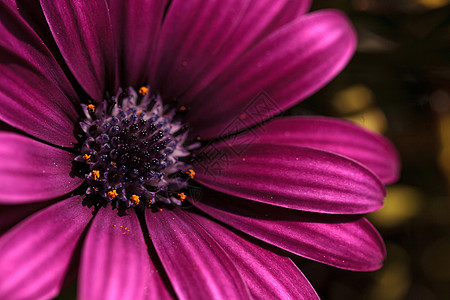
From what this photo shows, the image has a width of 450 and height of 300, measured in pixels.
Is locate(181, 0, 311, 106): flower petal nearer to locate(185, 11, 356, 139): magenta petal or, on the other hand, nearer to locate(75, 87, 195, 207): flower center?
locate(185, 11, 356, 139): magenta petal

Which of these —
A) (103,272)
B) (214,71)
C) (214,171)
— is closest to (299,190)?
(214,171)

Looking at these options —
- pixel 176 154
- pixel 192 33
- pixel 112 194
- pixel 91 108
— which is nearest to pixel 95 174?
pixel 112 194

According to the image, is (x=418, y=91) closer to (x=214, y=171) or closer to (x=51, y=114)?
(x=214, y=171)

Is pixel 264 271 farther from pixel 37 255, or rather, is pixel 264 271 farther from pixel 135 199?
pixel 37 255

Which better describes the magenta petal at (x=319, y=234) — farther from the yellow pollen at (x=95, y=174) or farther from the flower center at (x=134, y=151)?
the yellow pollen at (x=95, y=174)

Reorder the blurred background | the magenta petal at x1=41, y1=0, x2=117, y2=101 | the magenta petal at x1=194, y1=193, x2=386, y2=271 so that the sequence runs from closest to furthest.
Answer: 1. the magenta petal at x1=41, y1=0, x2=117, y2=101
2. the magenta petal at x1=194, y1=193, x2=386, y2=271
3. the blurred background

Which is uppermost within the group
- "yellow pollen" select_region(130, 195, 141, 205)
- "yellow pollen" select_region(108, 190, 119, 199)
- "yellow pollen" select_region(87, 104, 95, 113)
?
"yellow pollen" select_region(87, 104, 95, 113)

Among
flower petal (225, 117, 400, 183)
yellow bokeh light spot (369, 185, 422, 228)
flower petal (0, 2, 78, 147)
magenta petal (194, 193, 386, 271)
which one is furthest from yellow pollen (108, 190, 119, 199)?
yellow bokeh light spot (369, 185, 422, 228)
